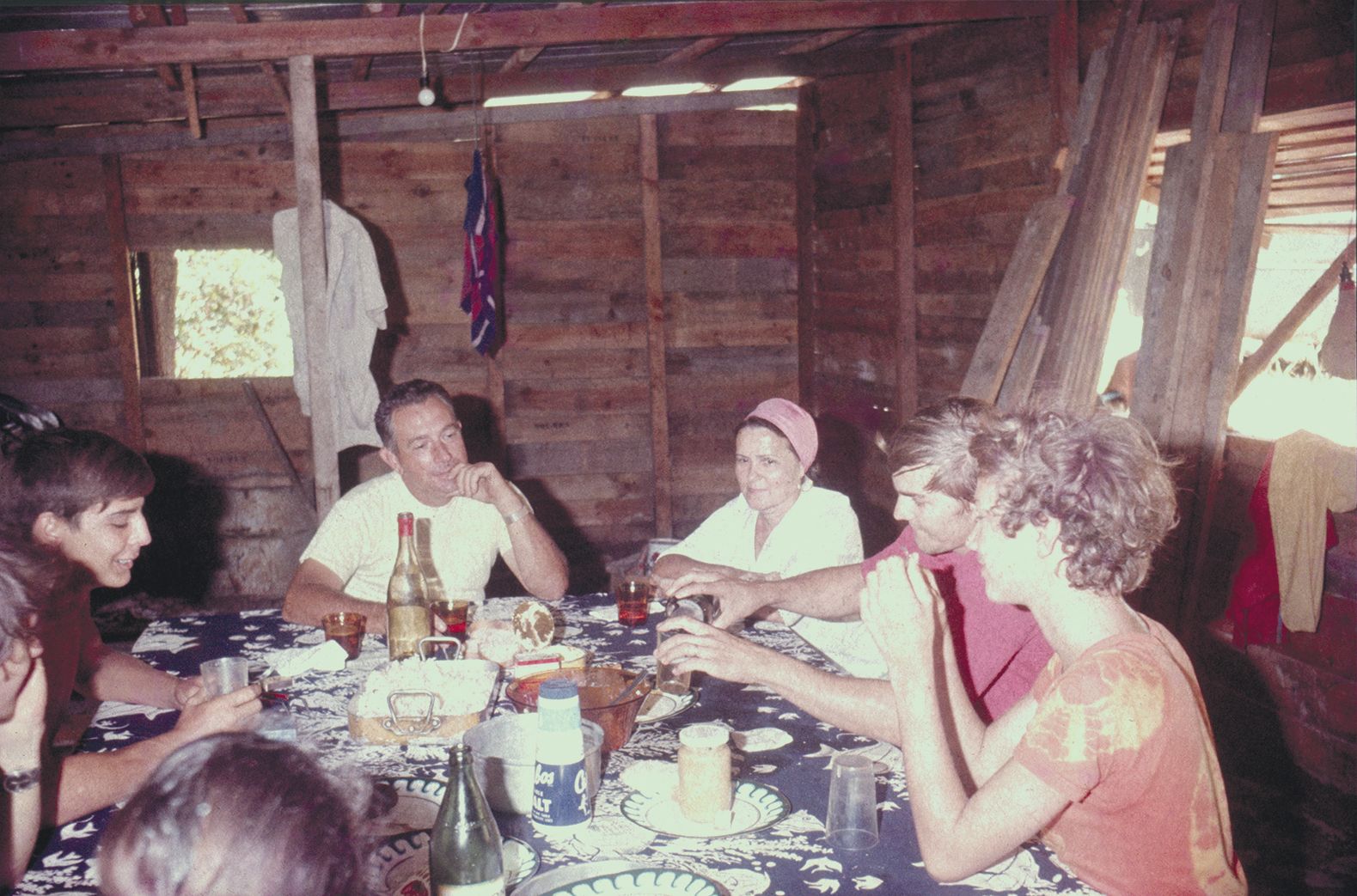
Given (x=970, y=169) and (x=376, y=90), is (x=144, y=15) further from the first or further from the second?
(x=970, y=169)

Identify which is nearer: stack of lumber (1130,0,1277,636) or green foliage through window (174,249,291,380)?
stack of lumber (1130,0,1277,636)

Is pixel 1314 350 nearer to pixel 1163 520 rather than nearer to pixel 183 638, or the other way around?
pixel 1163 520

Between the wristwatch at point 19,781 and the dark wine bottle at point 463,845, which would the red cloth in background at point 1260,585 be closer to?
the dark wine bottle at point 463,845

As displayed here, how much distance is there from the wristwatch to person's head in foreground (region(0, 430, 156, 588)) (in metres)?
0.75

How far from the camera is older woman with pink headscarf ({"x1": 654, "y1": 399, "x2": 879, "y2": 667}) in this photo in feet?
11.8

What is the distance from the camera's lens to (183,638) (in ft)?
10.3

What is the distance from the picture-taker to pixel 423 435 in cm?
365

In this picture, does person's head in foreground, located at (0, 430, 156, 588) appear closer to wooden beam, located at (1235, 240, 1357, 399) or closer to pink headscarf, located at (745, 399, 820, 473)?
pink headscarf, located at (745, 399, 820, 473)

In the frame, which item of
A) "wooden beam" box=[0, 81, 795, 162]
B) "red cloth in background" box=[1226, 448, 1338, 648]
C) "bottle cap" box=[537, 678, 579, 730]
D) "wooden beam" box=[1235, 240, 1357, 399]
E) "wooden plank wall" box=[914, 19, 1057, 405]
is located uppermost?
"wooden beam" box=[0, 81, 795, 162]

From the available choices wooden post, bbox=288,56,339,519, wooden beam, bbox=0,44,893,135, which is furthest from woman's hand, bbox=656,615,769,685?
wooden beam, bbox=0,44,893,135

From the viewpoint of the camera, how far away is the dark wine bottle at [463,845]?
1.64m

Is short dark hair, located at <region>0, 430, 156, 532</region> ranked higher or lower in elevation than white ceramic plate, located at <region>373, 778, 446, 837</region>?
higher

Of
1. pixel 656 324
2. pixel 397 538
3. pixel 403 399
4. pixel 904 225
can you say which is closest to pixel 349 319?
pixel 656 324

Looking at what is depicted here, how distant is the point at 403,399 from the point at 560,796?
6.80 feet
